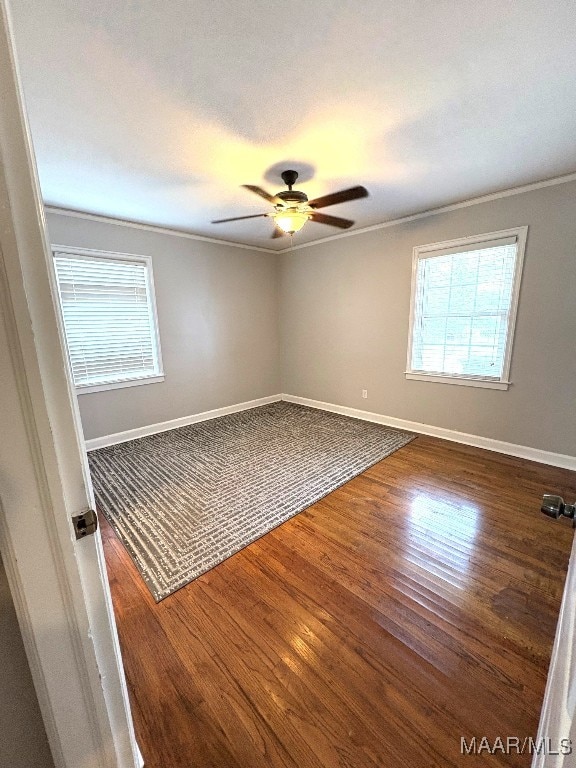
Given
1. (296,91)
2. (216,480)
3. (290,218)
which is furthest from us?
(216,480)

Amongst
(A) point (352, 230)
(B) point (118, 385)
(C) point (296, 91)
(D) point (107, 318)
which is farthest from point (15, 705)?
(A) point (352, 230)

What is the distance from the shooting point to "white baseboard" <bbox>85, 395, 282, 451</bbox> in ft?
11.5

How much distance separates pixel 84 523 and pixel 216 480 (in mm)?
2168

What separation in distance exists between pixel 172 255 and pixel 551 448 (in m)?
4.64

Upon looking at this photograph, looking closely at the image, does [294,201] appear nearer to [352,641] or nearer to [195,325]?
[195,325]

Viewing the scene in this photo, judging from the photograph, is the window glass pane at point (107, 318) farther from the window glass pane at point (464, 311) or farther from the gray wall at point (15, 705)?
the window glass pane at point (464, 311)

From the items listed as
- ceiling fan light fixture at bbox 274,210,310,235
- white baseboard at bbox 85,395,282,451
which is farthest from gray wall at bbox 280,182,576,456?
ceiling fan light fixture at bbox 274,210,310,235

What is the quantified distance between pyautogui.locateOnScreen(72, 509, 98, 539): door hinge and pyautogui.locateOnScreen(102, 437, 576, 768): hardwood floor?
980 mm

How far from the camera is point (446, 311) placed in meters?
3.40

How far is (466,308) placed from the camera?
10.7ft

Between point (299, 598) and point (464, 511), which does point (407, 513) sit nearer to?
point (464, 511)

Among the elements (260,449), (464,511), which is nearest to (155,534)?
(260,449)

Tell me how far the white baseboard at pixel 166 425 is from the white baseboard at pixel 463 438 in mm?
998

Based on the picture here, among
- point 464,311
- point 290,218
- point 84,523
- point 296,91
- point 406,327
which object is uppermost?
point 296,91
